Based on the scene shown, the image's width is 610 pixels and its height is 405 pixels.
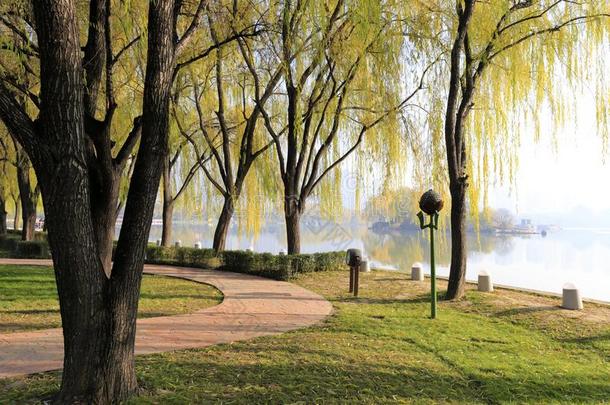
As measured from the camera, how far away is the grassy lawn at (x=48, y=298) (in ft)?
19.1

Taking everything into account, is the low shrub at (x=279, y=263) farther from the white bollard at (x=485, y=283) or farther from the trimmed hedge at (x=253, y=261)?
the white bollard at (x=485, y=283)

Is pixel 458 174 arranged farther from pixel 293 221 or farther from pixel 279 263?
pixel 293 221

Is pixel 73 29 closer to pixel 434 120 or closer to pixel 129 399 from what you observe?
pixel 129 399

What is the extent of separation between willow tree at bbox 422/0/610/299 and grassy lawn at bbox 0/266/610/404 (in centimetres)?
212

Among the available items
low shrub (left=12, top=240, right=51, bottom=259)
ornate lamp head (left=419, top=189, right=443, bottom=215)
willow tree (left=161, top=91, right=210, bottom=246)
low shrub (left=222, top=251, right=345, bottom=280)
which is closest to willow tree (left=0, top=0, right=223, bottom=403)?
ornate lamp head (left=419, top=189, right=443, bottom=215)

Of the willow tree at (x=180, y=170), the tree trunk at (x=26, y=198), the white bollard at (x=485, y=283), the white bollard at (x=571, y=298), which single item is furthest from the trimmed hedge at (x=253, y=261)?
the white bollard at (x=571, y=298)

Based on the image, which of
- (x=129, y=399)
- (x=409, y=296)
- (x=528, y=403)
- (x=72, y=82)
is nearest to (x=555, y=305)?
(x=409, y=296)

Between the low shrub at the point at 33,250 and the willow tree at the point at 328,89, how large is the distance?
748 cm

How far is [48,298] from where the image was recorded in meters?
7.28

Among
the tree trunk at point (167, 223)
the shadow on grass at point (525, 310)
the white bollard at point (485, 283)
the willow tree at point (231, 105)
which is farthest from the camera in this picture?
the tree trunk at point (167, 223)

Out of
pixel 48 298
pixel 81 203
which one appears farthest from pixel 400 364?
pixel 48 298

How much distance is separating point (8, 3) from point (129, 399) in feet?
16.1

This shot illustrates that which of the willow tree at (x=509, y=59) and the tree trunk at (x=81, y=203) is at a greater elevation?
the willow tree at (x=509, y=59)

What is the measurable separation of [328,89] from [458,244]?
5.37m
